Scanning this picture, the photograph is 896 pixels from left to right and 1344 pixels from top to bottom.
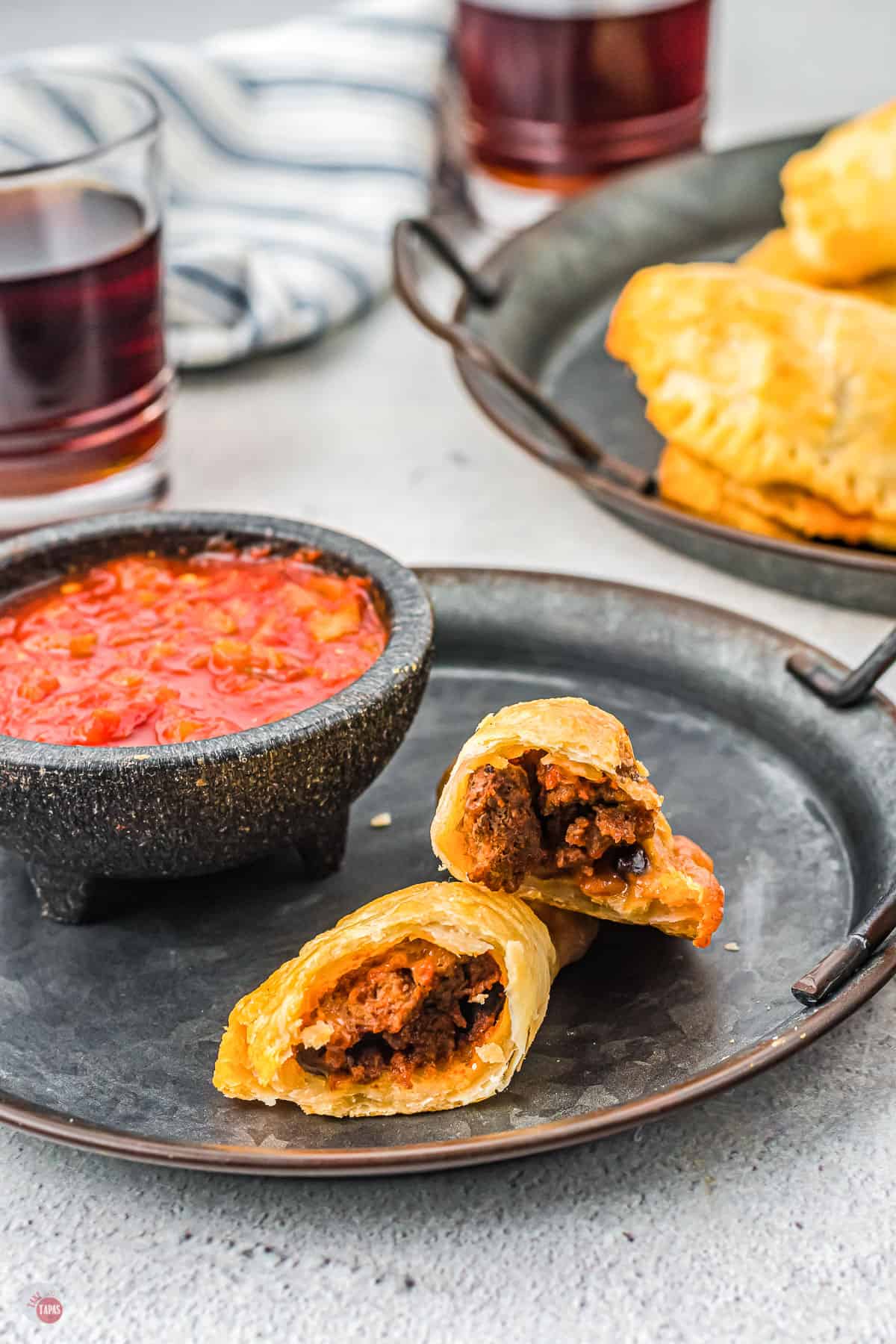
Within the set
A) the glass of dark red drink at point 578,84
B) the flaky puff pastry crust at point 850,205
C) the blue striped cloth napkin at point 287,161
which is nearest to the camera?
the flaky puff pastry crust at point 850,205

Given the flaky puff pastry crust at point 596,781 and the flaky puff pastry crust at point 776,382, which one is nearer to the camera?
the flaky puff pastry crust at point 596,781

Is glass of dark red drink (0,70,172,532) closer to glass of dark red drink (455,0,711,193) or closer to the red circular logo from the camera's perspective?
glass of dark red drink (455,0,711,193)

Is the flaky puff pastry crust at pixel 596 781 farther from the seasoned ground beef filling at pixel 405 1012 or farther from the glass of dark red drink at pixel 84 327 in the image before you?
the glass of dark red drink at pixel 84 327

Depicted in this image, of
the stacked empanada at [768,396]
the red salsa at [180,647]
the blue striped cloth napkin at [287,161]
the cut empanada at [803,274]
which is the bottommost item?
the blue striped cloth napkin at [287,161]

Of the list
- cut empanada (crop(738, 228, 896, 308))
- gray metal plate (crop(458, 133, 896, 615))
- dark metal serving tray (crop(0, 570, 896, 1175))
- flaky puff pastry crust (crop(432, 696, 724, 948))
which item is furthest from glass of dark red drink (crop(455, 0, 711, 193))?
flaky puff pastry crust (crop(432, 696, 724, 948))

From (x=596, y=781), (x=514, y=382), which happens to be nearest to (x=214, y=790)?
(x=596, y=781)

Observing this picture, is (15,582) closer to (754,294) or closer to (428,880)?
(428,880)

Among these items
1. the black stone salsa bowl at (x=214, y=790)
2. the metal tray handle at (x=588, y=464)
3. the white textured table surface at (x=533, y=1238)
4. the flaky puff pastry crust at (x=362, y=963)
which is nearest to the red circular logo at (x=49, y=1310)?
the white textured table surface at (x=533, y=1238)
